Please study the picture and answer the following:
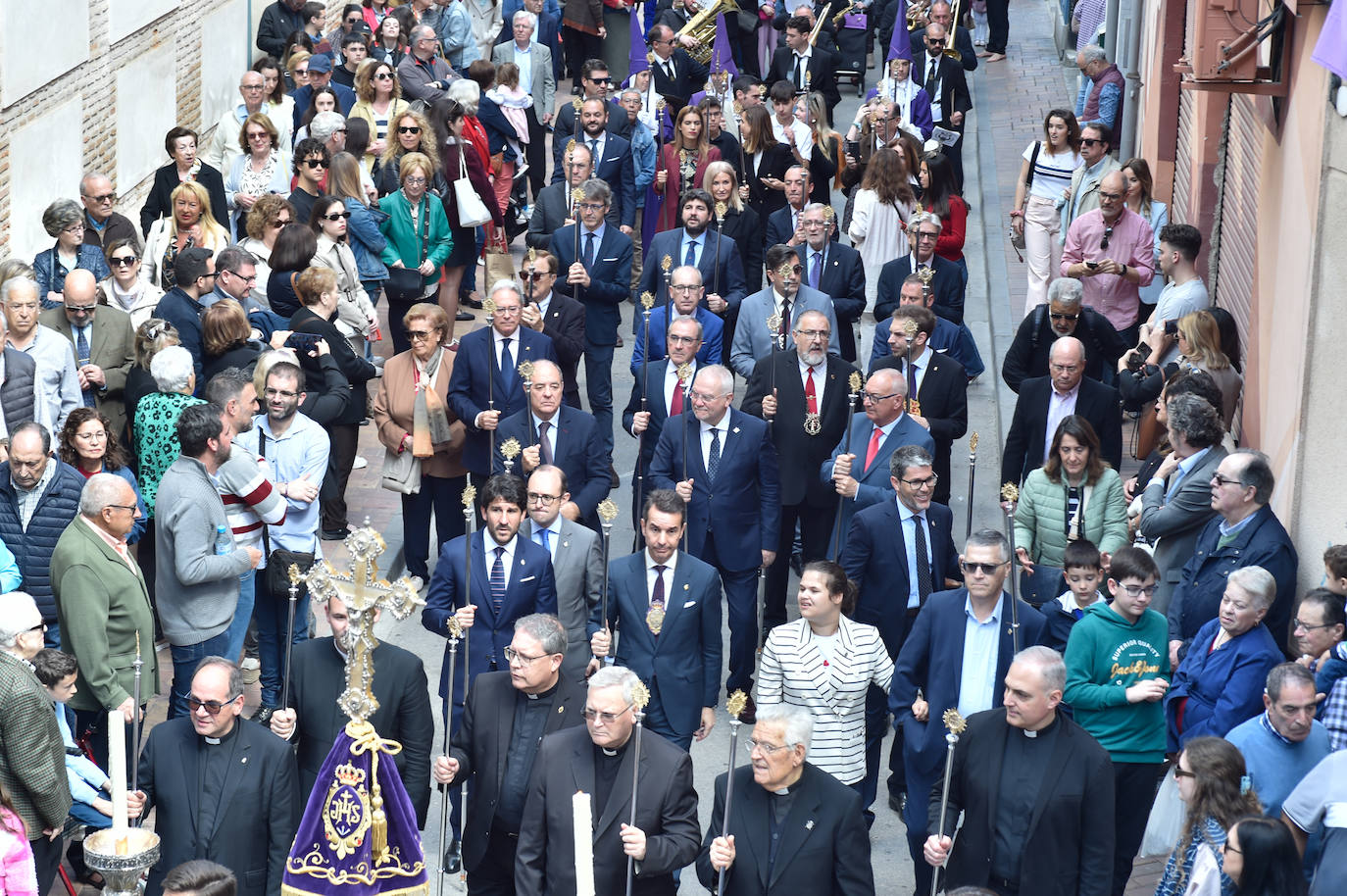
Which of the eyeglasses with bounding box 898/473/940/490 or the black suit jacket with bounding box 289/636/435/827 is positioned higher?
the eyeglasses with bounding box 898/473/940/490

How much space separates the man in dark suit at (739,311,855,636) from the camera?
36.9 feet

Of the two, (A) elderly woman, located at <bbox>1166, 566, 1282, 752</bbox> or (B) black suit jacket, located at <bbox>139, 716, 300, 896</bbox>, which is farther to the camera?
(A) elderly woman, located at <bbox>1166, 566, 1282, 752</bbox>

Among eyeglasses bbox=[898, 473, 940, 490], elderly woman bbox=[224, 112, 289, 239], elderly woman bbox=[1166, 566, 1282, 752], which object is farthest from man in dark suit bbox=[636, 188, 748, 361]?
elderly woman bbox=[1166, 566, 1282, 752]

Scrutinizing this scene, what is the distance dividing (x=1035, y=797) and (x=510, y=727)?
2.15 m

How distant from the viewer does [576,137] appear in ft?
52.5

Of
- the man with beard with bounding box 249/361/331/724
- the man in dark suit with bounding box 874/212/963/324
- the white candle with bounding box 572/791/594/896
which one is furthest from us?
the man in dark suit with bounding box 874/212/963/324

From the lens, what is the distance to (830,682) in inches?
344

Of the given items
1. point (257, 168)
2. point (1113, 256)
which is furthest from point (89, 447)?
point (1113, 256)

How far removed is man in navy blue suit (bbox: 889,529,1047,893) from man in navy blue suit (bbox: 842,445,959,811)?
89 centimetres

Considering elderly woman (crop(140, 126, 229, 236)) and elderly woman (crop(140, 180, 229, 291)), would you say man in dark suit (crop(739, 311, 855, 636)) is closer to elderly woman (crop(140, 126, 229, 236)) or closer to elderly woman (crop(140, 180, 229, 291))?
elderly woman (crop(140, 180, 229, 291))

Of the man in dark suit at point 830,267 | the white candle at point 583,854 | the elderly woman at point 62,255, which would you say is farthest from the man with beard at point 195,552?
the man in dark suit at point 830,267

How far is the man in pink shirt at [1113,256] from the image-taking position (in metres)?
13.1

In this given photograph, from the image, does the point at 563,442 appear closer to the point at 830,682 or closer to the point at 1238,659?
the point at 830,682

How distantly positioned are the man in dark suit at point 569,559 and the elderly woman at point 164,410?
6.47ft
